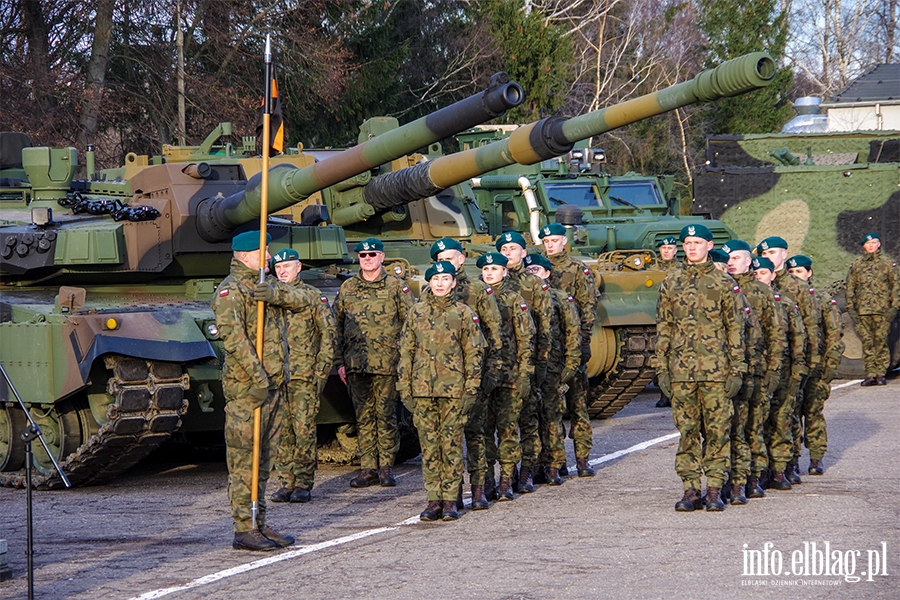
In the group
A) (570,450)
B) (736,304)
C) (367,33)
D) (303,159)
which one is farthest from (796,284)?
(367,33)

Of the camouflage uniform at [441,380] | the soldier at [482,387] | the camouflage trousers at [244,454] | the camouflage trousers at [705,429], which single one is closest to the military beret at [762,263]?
the camouflage trousers at [705,429]

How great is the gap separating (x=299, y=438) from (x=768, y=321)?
330 centimetres

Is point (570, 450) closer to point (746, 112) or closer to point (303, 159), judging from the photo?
point (303, 159)

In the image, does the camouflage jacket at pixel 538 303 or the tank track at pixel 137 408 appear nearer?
the tank track at pixel 137 408

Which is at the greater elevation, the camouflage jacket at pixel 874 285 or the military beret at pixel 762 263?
the military beret at pixel 762 263

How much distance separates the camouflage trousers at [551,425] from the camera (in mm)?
10359

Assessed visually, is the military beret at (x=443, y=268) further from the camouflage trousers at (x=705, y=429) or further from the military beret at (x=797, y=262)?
the military beret at (x=797, y=262)

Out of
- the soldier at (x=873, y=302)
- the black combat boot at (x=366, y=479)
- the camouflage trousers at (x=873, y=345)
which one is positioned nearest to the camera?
the black combat boot at (x=366, y=479)

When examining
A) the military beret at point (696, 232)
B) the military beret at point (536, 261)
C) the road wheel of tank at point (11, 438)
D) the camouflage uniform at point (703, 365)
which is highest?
the military beret at point (696, 232)

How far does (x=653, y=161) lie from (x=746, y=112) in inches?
101

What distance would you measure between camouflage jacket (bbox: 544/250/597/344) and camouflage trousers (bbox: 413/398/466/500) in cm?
297

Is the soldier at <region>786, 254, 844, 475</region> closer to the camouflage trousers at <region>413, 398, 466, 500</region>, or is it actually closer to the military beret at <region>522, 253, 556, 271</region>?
the military beret at <region>522, 253, 556, 271</region>

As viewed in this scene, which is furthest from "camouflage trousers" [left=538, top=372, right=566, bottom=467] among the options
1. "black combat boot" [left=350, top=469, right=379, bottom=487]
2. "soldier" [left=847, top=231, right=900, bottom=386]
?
"soldier" [left=847, top=231, right=900, bottom=386]

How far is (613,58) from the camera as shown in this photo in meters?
33.1
